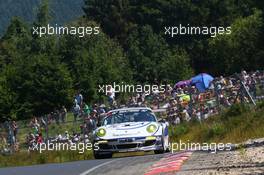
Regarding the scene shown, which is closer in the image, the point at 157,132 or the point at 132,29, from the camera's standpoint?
the point at 157,132

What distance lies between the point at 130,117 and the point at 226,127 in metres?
7.04

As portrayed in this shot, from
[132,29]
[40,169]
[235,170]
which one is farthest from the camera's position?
[132,29]

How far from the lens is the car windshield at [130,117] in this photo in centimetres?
2032

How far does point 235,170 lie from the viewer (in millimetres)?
12242

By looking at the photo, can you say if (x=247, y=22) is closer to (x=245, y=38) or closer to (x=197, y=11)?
(x=245, y=38)

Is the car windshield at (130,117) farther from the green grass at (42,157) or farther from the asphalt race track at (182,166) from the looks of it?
the green grass at (42,157)

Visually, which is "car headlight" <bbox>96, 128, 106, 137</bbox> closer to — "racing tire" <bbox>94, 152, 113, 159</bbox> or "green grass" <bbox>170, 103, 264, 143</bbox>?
"racing tire" <bbox>94, 152, 113, 159</bbox>

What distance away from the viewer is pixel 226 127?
26641 millimetres

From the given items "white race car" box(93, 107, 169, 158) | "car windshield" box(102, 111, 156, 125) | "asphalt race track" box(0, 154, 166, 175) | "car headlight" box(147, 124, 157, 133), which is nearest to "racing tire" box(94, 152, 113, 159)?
"white race car" box(93, 107, 169, 158)

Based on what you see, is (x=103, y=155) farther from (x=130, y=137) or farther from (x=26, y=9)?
(x=26, y=9)

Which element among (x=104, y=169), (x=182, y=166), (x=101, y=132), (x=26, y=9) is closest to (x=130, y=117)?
(x=101, y=132)

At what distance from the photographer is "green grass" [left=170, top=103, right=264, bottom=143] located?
25.2 meters

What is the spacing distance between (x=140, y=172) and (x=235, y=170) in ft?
6.51

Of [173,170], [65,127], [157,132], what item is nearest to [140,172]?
[173,170]
